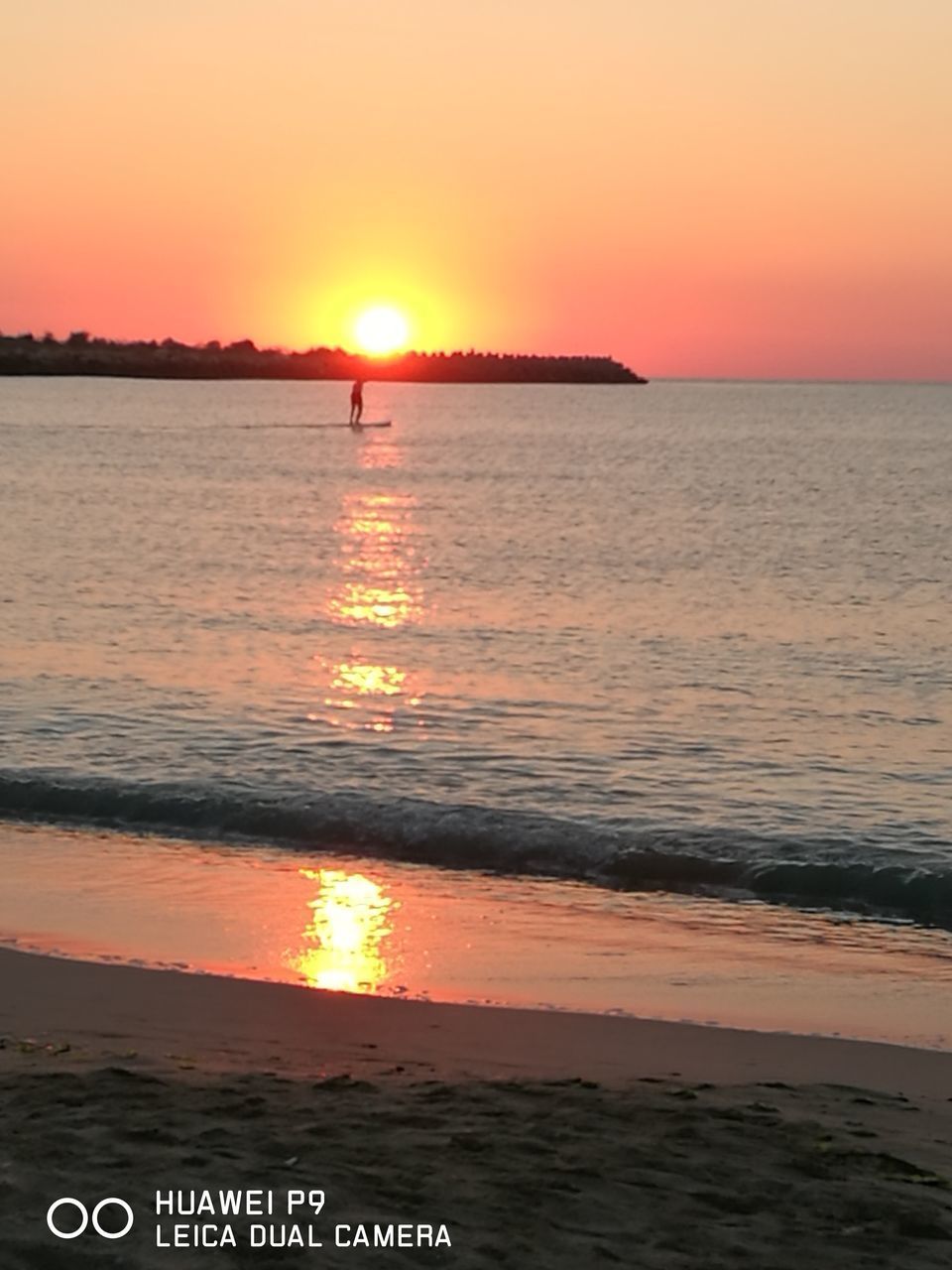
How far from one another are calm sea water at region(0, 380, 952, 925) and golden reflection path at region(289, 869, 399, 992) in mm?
1179

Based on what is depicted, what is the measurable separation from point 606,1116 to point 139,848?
618cm

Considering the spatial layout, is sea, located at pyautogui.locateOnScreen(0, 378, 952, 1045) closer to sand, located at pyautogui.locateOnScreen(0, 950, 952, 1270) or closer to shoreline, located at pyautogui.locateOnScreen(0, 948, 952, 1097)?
shoreline, located at pyautogui.locateOnScreen(0, 948, 952, 1097)

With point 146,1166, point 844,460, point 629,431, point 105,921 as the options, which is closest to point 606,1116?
point 146,1166

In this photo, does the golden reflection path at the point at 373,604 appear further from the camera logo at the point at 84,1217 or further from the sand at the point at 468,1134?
the camera logo at the point at 84,1217

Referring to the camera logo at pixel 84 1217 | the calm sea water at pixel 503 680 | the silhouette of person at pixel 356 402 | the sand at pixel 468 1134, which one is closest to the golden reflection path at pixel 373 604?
the calm sea water at pixel 503 680

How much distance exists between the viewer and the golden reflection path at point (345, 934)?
27.3 feet

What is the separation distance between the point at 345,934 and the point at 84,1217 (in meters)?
4.51

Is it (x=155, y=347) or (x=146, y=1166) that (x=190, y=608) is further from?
(x=155, y=347)

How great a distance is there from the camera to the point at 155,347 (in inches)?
6486

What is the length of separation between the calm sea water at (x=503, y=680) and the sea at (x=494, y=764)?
6 centimetres

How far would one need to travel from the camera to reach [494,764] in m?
14.1

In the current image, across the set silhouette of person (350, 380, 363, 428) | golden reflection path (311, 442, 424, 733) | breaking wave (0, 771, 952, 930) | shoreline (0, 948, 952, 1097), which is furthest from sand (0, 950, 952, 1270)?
silhouette of person (350, 380, 363, 428)

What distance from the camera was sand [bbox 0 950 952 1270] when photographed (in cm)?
477

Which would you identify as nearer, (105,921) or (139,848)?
(105,921)
